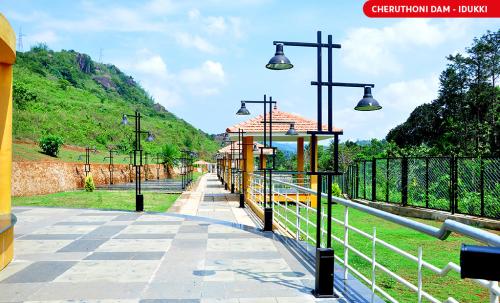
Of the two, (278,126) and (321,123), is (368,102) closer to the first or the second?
(321,123)

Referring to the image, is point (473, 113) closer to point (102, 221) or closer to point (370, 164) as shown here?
point (370, 164)

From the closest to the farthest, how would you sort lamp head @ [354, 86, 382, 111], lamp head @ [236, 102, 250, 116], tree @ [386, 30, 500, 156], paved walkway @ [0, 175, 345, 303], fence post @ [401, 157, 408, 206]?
paved walkway @ [0, 175, 345, 303] < lamp head @ [354, 86, 382, 111] < lamp head @ [236, 102, 250, 116] < fence post @ [401, 157, 408, 206] < tree @ [386, 30, 500, 156]

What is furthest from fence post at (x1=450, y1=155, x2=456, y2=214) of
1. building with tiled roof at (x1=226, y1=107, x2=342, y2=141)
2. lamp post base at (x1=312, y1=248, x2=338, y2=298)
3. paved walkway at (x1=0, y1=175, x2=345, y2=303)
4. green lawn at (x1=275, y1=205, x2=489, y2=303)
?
lamp post base at (x1=312, y1=248, x2=338, y2=298)

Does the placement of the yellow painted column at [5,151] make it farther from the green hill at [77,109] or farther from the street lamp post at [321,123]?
the green hill at [77,109]

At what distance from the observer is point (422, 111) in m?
42.9

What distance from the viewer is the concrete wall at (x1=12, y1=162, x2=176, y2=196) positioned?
1847cm

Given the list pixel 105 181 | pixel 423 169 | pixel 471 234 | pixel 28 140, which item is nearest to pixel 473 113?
pixel 423 169

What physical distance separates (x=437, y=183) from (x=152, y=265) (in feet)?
39.8

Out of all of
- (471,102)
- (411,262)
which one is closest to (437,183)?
(411,262)

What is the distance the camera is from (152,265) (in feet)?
19.4

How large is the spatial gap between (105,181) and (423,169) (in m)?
21.7

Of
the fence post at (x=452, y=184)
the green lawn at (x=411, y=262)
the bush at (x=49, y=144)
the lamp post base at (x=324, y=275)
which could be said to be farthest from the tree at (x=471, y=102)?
the lamp post base at (x=324, y=275)

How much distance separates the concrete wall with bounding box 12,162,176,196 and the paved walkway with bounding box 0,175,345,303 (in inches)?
388

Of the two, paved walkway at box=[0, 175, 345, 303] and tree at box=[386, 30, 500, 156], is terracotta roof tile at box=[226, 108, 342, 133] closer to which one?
paved walkway at box=[0, 175, 345, 303]
